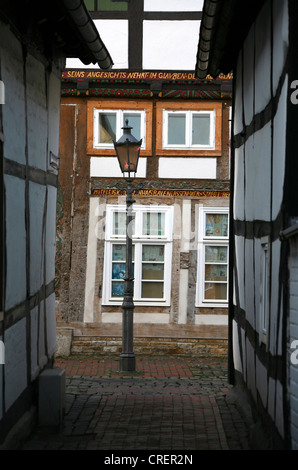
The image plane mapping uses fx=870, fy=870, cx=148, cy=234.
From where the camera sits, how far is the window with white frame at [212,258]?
17.2 metres

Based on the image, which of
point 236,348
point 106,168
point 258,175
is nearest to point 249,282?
point 258,175

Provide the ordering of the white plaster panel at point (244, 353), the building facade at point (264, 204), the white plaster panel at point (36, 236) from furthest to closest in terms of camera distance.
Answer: the white plaster panel at point (244, 353) → the white plaster panel at point (36, 236) → the building facade at point (264, 204)

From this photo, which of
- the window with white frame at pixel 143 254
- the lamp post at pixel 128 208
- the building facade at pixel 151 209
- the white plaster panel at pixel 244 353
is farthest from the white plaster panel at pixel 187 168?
the white plaster panel at pixel 244 353

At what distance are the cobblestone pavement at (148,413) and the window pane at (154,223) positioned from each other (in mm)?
3360

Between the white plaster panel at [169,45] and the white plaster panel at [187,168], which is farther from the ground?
the white plaster panel at [169,45]

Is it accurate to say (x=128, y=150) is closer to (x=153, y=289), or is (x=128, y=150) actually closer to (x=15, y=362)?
(x=153, y=289)

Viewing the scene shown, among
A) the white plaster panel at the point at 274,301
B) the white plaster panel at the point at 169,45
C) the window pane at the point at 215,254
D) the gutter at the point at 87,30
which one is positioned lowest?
the white plaster panel at the point at 274,301

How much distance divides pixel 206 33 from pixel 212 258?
883 centimetres

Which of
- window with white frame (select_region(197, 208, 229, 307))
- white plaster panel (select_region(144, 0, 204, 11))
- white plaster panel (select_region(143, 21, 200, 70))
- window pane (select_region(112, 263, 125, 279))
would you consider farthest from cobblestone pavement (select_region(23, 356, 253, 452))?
white plaster panel (select_region(144, 0, 204, 11))

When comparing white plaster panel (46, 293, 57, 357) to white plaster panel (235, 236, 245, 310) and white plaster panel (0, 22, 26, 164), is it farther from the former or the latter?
white plaster panel (0, 22, 26, 164)

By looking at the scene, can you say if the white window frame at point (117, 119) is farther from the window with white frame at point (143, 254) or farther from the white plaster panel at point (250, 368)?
the white plaster panel at point (250, 368)

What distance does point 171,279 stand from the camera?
17172mm

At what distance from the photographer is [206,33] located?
28.9 ft

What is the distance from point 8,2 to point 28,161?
152 cm
